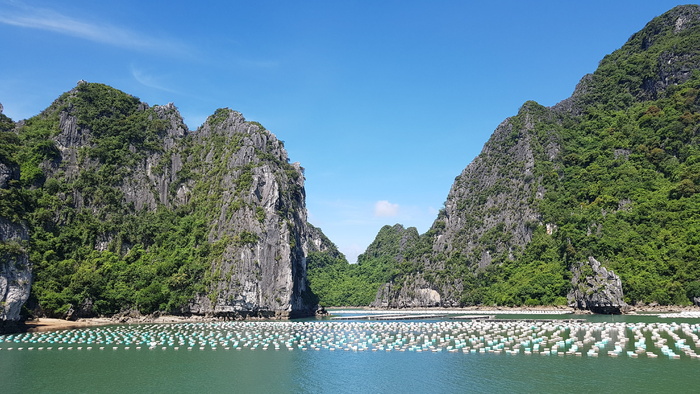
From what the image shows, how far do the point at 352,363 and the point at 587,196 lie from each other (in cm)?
10319

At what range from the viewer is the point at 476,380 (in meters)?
35.2

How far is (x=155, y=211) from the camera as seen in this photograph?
124 meters

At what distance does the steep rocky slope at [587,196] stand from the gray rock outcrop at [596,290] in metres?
1.42

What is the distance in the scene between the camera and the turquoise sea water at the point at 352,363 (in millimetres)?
34156

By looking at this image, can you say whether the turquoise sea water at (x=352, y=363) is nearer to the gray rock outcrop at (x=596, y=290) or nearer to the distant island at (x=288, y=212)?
the distant island at (x=288, y=212)

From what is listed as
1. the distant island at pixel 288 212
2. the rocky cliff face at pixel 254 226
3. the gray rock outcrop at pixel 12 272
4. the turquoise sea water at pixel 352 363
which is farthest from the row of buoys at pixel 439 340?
the rocky cliff face at pixel 254 226

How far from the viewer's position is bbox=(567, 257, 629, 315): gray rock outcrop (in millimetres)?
91169

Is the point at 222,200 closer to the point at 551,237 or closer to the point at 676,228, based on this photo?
the point at 551,237

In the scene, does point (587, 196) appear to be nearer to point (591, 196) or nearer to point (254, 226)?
point (591, 196)

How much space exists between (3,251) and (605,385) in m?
70.0

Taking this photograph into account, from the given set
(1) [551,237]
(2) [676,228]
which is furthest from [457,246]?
(2) [676,228]

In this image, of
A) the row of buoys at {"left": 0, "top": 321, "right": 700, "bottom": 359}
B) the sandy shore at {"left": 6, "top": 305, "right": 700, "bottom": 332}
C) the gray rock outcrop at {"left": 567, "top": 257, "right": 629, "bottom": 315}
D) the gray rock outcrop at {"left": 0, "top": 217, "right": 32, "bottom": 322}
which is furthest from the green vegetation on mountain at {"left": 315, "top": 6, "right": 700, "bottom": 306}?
the gray rock outcrop at {"left": 0, "top": 217, "right": 32, "bottom": 322}

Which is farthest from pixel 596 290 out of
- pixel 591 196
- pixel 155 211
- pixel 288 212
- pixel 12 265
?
pixel 155 211

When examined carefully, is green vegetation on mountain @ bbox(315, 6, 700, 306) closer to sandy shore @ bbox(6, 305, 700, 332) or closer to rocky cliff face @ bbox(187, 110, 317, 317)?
sandy shore @ bbox(6, 305, 700, 332)
